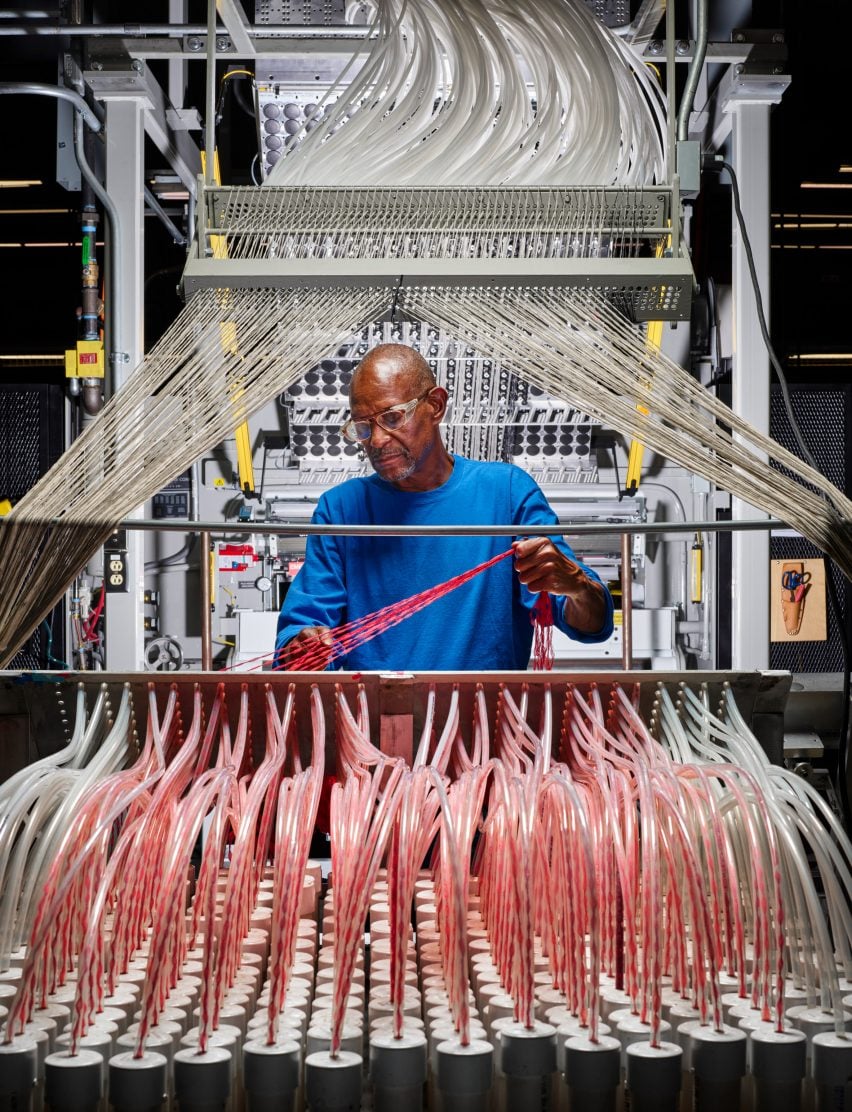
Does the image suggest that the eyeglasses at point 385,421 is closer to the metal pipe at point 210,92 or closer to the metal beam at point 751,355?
the metal pipe at point 210,92

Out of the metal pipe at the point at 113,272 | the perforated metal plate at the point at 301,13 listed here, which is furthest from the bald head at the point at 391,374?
the perforated metal plate at the point at 301,13

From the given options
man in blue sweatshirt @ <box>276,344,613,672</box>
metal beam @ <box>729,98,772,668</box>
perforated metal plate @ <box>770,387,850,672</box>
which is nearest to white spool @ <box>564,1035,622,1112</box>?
man in blue sweatshirt @ <box>276,344,613,672</box>

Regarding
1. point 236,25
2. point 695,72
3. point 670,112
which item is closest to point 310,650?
point 670,112

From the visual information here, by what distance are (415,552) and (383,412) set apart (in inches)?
15.4

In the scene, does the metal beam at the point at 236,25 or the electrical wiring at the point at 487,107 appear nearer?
the electrical wiring at the point at 487,107

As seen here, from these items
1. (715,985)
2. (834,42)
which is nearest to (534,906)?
(715,985)

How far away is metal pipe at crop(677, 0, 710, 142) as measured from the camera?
8.03 ft

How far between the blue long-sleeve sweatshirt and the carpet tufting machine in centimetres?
13

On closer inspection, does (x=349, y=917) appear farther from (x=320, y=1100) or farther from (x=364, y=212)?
(x=364, y=212)

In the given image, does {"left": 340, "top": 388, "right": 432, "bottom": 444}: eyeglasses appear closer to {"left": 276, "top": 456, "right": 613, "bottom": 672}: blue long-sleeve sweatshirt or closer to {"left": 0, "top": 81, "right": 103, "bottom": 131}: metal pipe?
{"left": 276, "top": 456, "right": 613, "bottom": 672}: blue long-sleeve sweatshirt

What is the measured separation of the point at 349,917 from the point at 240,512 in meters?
3.96

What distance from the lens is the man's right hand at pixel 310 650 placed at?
2.28 m

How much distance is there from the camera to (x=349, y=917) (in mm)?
1371

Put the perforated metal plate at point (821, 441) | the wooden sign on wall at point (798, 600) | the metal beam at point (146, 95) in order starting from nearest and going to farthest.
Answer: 1. the metal beam at point (146, 95)
2. the wooden sign on wall at point (798, 600)
3. the perforated metal plate at point (821, 441)
